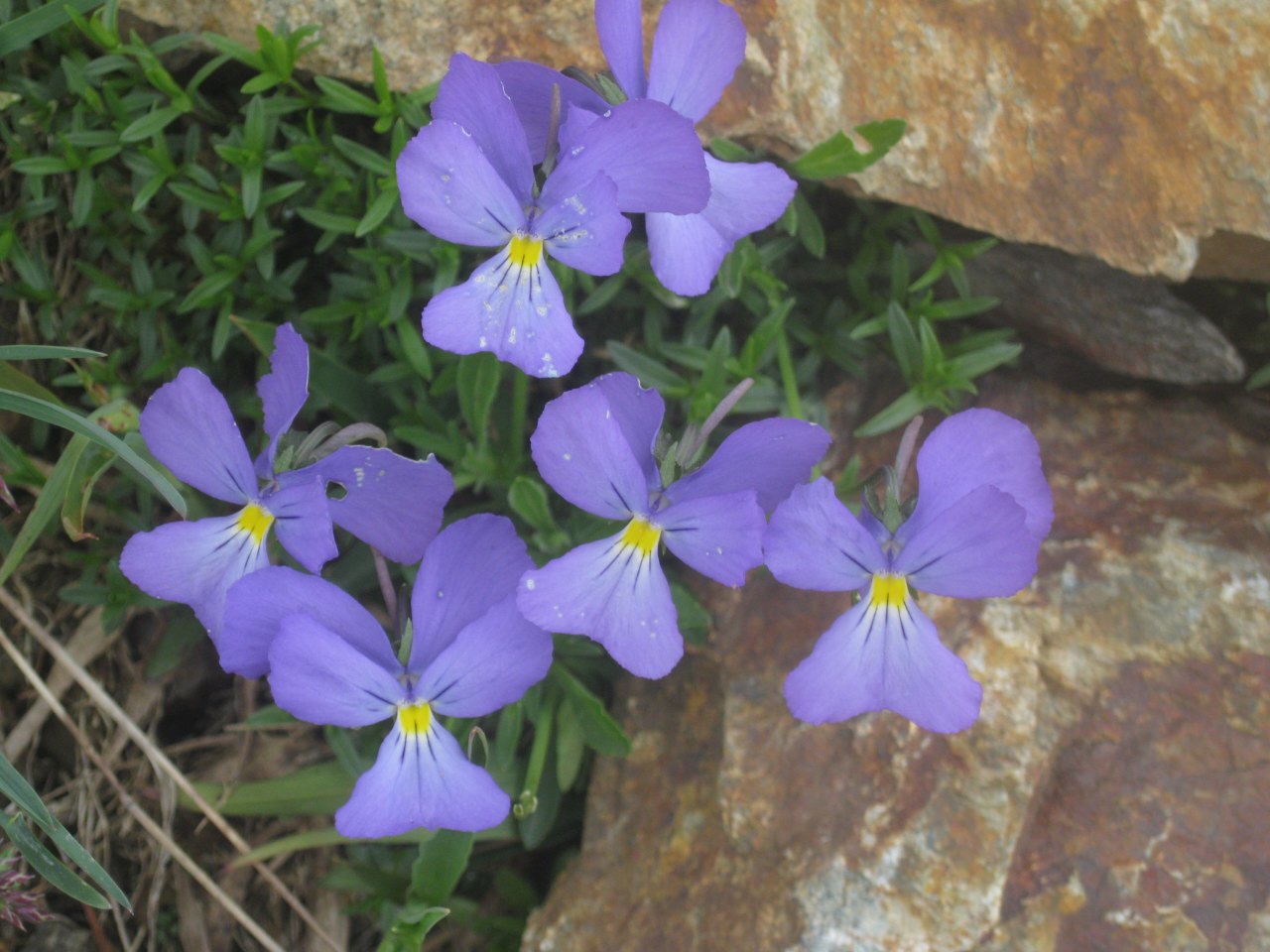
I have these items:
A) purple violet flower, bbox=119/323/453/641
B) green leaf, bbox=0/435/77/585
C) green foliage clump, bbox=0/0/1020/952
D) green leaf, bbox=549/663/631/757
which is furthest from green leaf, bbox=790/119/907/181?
green leaf, bbox=0/435/77/585

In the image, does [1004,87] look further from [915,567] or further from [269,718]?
[269,718]

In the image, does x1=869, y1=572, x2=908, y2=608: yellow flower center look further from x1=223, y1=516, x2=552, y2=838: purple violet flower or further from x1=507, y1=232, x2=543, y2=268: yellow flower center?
x1=507, y1=232, x2=543, y2=268: yellow flower center

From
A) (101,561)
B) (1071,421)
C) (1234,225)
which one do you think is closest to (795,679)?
(1071,421)

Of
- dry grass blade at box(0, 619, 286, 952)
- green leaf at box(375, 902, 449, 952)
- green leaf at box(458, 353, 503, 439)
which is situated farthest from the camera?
dry grass blade at box(0, 619, 286, 952)

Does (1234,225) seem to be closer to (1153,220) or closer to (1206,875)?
(1153,220)

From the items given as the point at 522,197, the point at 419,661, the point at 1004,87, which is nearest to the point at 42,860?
the point at 419,661

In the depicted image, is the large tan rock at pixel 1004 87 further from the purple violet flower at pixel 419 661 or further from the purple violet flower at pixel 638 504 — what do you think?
the purple violet flower at pixel 419 661
